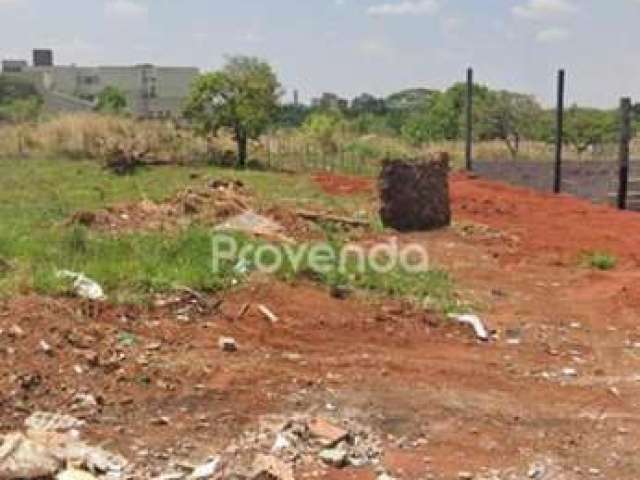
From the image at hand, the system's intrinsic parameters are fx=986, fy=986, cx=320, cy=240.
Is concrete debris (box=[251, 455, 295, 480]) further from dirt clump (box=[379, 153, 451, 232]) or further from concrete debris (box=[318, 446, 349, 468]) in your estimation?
dirt clump (box=[379, 153, 451, 232])

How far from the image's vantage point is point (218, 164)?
2198cm

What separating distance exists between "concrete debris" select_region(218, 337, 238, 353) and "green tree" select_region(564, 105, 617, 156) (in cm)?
2545

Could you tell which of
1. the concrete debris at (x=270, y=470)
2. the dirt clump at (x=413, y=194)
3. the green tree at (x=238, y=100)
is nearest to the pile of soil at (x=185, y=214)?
the dirt clump at (x=413, y=194)

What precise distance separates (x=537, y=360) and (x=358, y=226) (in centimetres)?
549

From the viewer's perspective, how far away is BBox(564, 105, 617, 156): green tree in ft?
103

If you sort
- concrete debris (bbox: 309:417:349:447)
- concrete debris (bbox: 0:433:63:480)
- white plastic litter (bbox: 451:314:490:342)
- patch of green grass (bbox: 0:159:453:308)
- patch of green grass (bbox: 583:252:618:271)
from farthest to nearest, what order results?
patch of green grass (bbox: 583:252:618:271), patch of green grass (bbox: 0:159:453:308), white plastic litter (bbox: 451:314:490:342), concrete debris (bbox: 309:417:349:447), concrete debris (bbox: 0:433:63:480)

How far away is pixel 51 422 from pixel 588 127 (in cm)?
3044

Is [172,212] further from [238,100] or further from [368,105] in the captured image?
[368,105]

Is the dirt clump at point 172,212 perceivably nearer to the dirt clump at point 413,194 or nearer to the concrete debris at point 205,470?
the dirt clump at point 413,194

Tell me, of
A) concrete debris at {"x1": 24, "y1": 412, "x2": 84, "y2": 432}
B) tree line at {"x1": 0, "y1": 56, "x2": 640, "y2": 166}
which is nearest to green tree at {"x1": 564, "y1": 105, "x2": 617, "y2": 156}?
tree line at {"x1": 0, "y1": 56, "x2": 640, "y2": 166}

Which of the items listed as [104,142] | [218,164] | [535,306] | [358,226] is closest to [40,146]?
[104,142]

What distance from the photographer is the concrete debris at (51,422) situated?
4816mm

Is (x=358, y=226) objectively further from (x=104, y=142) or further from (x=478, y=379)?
(x=104, y=142)

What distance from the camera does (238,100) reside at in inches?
840
